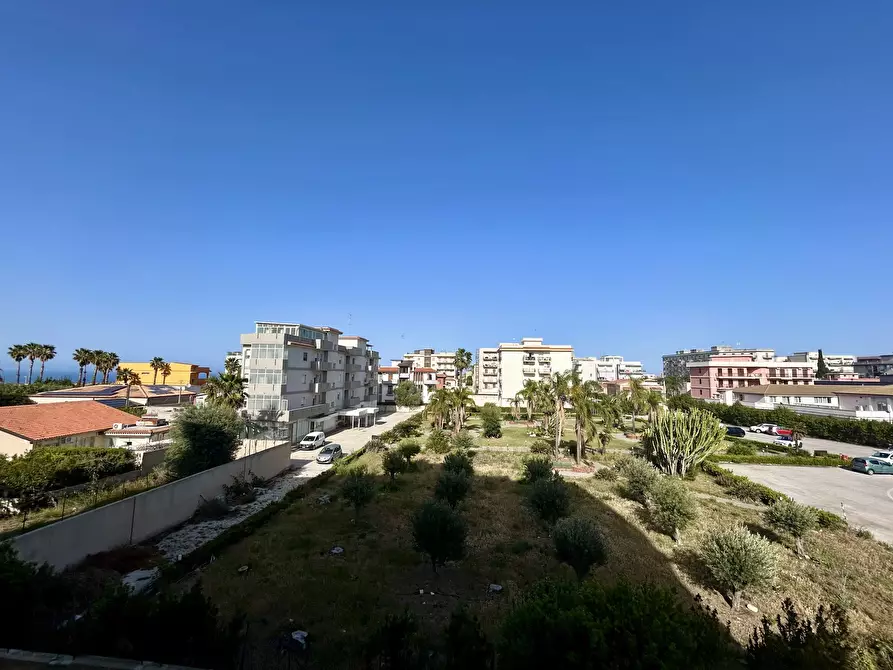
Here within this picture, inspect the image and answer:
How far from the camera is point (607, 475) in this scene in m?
31.0

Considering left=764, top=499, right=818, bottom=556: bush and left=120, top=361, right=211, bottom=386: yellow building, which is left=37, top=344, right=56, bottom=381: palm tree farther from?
left=764, top=499, right=818, bottom=556: bush

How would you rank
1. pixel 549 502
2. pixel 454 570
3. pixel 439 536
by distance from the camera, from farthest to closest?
pixel 549 502 → pixel 454 570 → pixel 439 536

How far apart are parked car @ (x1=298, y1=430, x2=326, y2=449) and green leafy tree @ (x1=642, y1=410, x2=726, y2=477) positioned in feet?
112

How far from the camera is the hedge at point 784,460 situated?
3819 cm

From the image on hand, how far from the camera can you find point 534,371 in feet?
321

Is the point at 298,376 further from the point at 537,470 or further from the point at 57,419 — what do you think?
the point at 537,470

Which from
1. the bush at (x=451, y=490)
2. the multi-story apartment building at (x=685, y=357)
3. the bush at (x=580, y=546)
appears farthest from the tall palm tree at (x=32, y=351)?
the multi-story apartment building at (x=685, y=357)

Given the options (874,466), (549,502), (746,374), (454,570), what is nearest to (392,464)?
(549,502)

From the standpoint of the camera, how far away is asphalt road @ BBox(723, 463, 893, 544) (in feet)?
77.9

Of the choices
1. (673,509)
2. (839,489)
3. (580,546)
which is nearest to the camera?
(580,546)

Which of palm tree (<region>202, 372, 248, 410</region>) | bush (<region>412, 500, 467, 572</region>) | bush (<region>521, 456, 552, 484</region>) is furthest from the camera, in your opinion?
palm tree (<region>202, 372, 248, 410</region>)

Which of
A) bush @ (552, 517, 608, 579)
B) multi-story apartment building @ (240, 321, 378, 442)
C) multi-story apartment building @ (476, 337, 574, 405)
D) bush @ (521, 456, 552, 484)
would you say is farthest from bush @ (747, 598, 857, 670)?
multi-story apartment building @ (476, 337, 574, 405)

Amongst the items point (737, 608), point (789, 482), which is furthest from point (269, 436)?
point (789, 482)

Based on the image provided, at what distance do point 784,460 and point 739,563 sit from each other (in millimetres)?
33938
